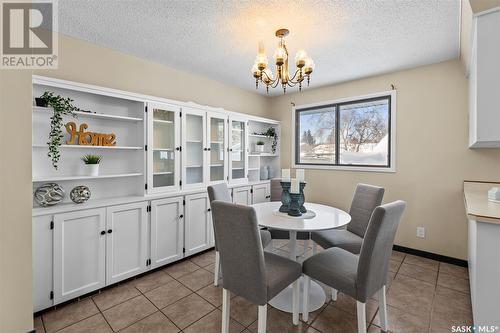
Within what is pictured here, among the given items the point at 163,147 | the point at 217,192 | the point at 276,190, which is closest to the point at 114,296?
the point at 217,192

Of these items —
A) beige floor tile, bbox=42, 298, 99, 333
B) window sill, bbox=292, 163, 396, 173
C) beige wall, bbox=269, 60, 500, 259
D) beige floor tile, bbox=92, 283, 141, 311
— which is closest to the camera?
beige floor tile, bbox=42, 298, 99, 333

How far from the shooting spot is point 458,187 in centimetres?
280

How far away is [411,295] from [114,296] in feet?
9.30

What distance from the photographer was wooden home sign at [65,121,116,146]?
2283mm

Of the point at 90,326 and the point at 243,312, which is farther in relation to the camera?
the point at 243,312

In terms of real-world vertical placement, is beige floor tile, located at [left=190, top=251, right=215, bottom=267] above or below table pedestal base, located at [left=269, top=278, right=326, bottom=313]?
above

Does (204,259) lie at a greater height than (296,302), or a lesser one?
lesser

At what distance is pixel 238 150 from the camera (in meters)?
3.81

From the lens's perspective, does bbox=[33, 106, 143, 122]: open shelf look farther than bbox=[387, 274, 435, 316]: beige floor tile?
Yes

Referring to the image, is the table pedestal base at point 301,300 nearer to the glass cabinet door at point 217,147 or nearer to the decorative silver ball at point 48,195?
the glass cabinet door at point 217,147

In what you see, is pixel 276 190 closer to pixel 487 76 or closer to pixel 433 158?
pixel 433 158

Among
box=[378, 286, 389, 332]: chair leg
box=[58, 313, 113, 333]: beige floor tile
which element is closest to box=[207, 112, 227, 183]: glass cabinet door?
box=[58, 313, 113, 333]: beige floor tile

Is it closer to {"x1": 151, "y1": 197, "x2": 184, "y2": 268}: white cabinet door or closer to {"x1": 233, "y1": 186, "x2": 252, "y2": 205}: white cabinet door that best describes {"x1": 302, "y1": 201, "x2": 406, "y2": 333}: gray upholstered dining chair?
{"x1": 151, "y1": 197, "x2": 184, "y2": 268}: white cabinet door

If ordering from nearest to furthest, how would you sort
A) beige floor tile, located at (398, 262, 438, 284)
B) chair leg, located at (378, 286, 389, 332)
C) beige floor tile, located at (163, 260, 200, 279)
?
1. chair leg, located at (378, 286, 389, 332)
2. beige floor tile, located at (398, 262, 438, 284)
3. beige floor tile, located at (163, 260, 200, 279)
